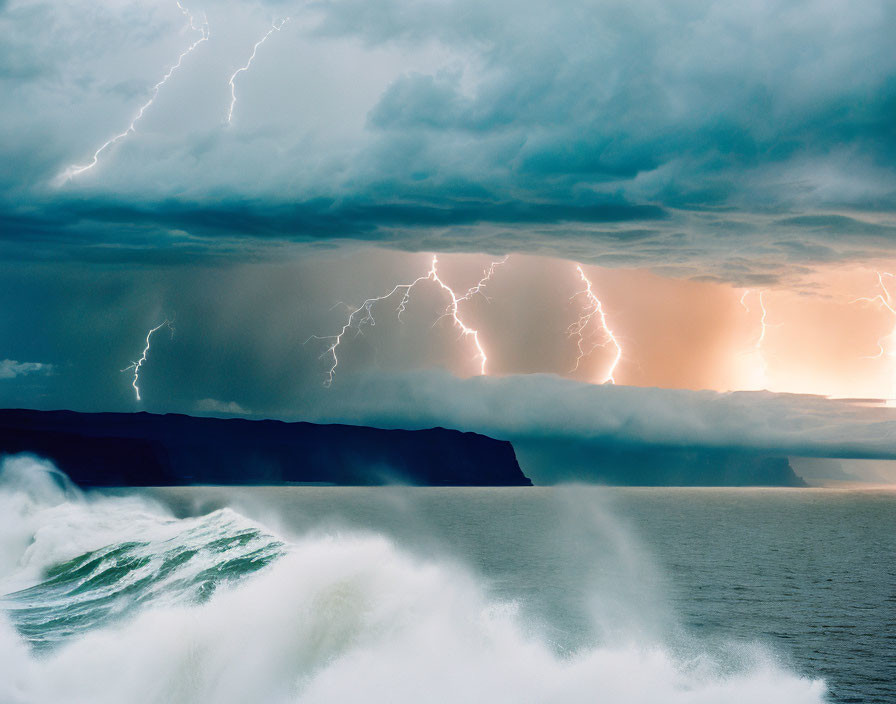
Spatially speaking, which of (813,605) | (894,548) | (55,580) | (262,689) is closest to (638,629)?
(813,605)

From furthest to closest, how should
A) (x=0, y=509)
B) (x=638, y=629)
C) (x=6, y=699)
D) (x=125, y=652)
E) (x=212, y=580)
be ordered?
(x=0, y=509)
(x=638, y=629)
(x=212, y=580)
(x=125, y=652)
(x=6, y=699)

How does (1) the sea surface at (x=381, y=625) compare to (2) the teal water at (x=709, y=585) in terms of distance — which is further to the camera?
(2) the teal water at (x=709, y=585)

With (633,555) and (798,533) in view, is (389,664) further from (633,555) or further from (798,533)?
(798,533)

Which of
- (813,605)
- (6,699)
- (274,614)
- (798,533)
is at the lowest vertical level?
(798,533)

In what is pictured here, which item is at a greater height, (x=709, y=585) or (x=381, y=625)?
(x=381, y=625)

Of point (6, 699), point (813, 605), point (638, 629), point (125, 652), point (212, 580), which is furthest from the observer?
point (813, 605)

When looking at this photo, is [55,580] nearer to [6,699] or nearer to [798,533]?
[6,699]

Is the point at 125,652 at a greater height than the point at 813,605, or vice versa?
the point at 125,652

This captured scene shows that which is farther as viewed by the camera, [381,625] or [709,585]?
[709,585]

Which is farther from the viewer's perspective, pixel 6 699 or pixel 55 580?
pixel 55 580

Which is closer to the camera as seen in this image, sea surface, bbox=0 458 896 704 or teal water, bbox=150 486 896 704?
sea surface, bbox=0 458 896 704
